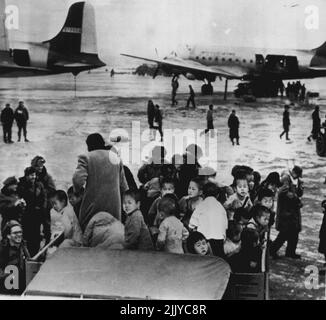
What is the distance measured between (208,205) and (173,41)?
78.7 inches

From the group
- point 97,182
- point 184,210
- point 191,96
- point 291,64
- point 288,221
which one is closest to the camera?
point 97,182

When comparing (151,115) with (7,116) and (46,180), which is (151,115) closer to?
(46,180)

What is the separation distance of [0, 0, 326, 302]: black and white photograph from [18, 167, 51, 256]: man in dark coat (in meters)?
0.01

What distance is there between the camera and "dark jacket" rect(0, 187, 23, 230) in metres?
6.07

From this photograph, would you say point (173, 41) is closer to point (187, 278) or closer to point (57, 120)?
point (57, 120)

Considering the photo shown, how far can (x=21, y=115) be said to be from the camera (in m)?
6.57

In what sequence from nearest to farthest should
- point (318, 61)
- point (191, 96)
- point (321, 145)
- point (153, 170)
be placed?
1. point (153, 170)
2. point (321, 145)
3. point (318, 61)
4. point (191, 96)

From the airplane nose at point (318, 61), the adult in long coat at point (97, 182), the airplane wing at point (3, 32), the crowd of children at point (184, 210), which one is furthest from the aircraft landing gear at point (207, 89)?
the airplane wing at point (3, 32)

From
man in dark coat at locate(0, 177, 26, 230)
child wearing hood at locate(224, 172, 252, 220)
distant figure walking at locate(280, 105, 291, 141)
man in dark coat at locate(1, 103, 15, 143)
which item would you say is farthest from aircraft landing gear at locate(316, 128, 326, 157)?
man in dark coat at locate(1, 103, 15, 143)

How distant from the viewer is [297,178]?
6.34m

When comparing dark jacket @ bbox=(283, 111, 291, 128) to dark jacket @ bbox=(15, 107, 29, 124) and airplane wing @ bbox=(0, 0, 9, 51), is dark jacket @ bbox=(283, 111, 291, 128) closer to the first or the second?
dark jacket @ bbox=(15, 107, 29, 124)

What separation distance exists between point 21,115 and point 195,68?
200 cm

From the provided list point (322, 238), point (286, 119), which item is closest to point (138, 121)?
point (286, 119)
